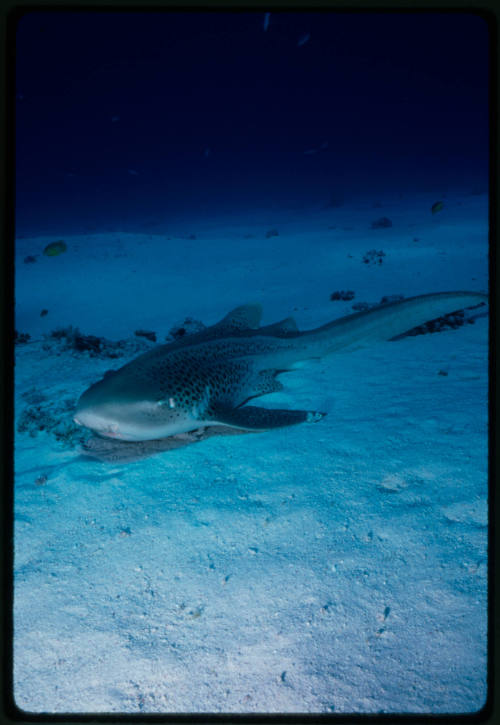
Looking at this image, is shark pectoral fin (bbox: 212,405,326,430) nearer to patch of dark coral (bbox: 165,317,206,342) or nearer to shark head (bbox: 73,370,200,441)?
shark head (bbox: 73,370,200,441)

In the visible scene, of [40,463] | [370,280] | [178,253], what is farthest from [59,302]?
[40,463]

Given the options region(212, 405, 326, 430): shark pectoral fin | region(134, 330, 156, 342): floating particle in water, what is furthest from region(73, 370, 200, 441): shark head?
region(134, 330, 156, 342): floating particle in water

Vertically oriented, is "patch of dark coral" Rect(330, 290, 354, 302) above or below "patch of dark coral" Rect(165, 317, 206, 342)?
above

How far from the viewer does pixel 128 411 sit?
2711 mm

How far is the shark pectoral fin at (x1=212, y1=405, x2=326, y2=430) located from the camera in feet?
10.3

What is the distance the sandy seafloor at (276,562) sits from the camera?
145cm

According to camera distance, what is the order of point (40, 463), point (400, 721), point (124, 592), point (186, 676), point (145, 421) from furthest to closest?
point (40, 463) → point (145, 421) → point (124, 592) → point (186, 676) → point (400, 721)

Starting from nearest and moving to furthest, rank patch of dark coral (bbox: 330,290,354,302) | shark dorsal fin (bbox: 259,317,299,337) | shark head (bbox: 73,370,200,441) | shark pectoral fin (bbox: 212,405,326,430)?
shark head (bbox: 73,370,200,441) < shark pectoral fin (bbox: 212,405,326,430) < shark dorsal fin (bbox: 259,317,299,337) < patch of dark coral (bbox: 330,290,354,302)

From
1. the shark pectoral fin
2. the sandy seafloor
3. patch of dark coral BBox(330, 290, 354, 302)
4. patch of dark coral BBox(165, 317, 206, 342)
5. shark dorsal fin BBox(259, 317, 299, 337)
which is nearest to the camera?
the sandy seafloor

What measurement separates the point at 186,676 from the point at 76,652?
45 cm

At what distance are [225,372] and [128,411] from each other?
3.91 ft

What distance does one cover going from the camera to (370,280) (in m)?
10.0

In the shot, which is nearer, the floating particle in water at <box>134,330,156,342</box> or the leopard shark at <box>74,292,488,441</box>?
the leopard shark at <box>74,292,488,441</box>

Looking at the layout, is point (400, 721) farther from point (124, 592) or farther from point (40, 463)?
point (40, 463)
